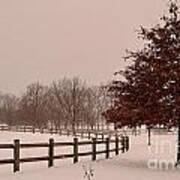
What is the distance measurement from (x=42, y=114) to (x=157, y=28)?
7968 cm

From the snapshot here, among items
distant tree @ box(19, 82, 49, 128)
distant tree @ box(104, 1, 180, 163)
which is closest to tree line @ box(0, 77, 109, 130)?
distant tree @ box(19, 82, 49, 128)

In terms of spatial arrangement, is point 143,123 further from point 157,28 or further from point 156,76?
point 157,28

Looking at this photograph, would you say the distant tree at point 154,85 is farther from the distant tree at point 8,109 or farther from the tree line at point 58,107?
the distant tree at point 8,109

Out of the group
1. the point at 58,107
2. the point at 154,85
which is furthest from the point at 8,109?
the point at 154,85

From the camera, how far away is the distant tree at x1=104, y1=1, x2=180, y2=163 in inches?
745

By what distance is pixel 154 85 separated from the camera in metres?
19.4

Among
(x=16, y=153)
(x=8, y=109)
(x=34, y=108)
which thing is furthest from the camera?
(x=8, y=109)

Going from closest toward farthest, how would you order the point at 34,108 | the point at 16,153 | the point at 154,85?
the point at 16,153, the point at 154,85, the point at 34,108

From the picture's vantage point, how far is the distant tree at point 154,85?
18922 millimetres

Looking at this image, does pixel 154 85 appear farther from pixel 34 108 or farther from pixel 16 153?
pixel 34 108

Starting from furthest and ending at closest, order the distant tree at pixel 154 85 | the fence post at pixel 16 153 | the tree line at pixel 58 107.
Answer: the tree line at pixel 58 107
the distant tree at pixel 154 85
the fence post at pixel 16 153

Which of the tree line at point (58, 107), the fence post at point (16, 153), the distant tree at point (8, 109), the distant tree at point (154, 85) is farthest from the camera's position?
the distant tree at point (8, 109)

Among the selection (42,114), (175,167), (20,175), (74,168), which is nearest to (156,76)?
(175,167)

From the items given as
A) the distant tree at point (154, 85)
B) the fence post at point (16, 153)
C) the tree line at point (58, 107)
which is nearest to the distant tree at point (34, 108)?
the tree line at point (58, 107)
